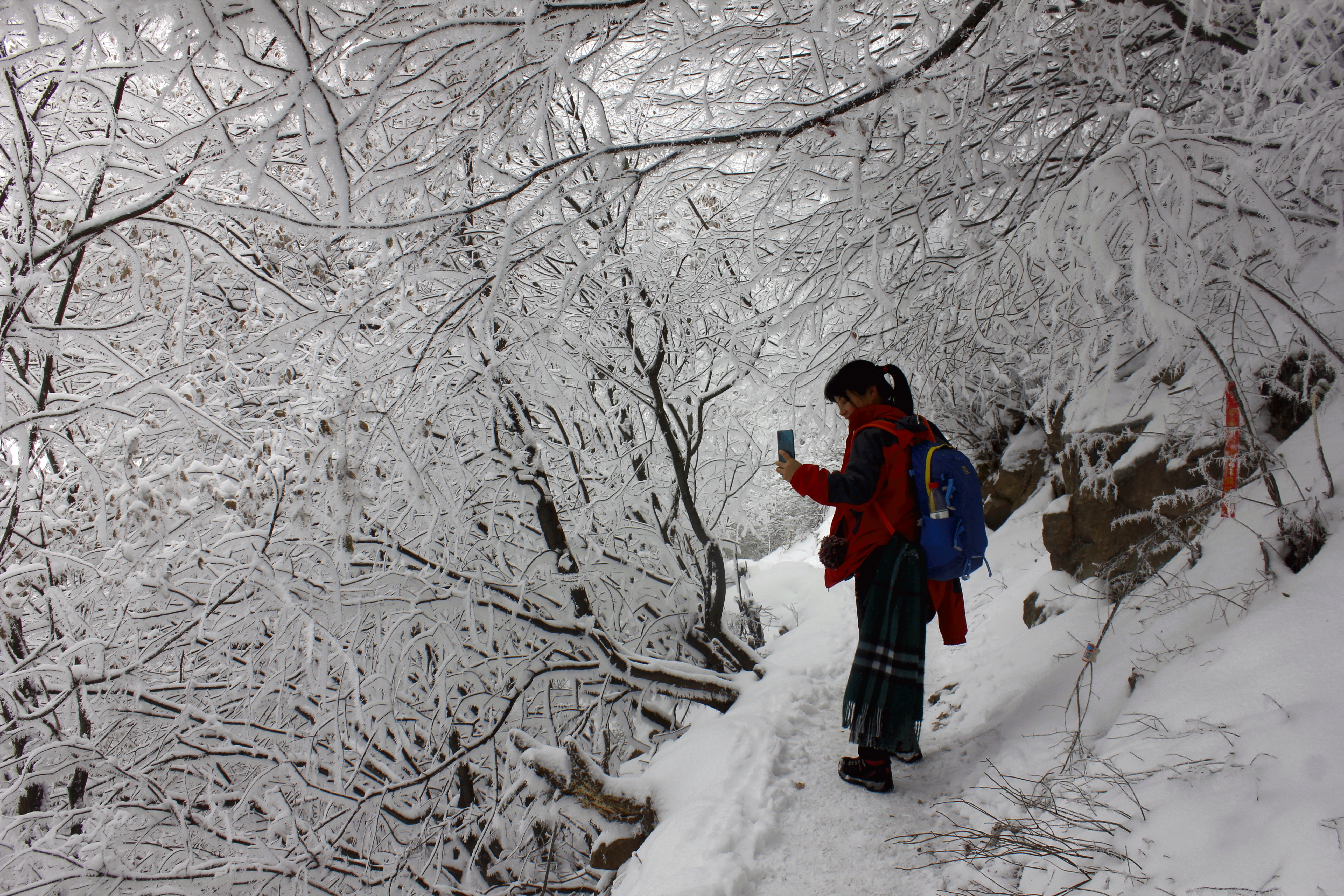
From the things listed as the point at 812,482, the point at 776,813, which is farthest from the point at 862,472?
the point at 776,813

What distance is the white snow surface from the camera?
127 cm

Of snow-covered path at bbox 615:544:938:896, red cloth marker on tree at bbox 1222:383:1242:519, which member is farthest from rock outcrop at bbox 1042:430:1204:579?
snow-covered path at bbox 615:544:938:896

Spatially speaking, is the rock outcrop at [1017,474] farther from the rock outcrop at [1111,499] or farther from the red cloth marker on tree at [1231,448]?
the red cloth marker on tree at [1231,448]

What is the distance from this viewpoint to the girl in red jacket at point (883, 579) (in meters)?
2.26

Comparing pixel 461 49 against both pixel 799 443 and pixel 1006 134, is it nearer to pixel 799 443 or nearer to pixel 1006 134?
pixel 1006 134

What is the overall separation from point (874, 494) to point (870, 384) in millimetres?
429

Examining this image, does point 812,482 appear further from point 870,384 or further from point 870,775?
point 870,775

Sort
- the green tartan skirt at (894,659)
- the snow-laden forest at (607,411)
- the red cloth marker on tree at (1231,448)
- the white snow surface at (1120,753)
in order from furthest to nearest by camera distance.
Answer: the green tartan skirt at (894,659), the red cloth marker on tree at (1231,448), the snow-laden forest at (607,411), the white snow surface at (1120,753)

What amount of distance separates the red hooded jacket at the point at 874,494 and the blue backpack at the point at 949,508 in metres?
0.06

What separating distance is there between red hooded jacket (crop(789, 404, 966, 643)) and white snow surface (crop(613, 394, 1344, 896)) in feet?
1.66

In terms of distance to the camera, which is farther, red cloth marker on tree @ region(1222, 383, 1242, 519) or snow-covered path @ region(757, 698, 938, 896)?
red cloth marker on tree @ region(1222, 383, 1242, 519)

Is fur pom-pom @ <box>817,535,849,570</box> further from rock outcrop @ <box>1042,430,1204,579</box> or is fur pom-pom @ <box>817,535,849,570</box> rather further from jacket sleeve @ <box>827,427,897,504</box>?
rock outcrop @ <box>1042,430,1204,579</box>

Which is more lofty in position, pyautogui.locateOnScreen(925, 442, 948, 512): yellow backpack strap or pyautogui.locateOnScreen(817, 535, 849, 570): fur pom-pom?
pyautogui.locateOnScreen(925, 442, 948, 512): yellow backpack strap

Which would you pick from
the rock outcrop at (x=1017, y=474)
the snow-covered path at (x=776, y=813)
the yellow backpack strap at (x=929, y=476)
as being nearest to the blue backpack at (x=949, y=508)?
the yellow backpack strap at (x=929, y=476)
